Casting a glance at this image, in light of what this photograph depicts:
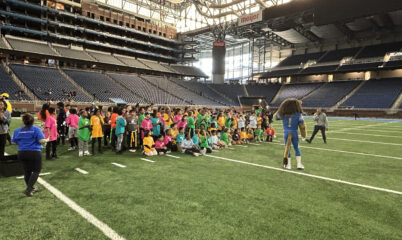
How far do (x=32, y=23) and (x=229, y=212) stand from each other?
50174mm

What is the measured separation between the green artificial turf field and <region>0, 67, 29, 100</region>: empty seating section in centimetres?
2488

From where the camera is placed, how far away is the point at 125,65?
46594 mm

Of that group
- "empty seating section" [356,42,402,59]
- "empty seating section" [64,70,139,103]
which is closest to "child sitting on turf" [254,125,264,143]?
"empty seating section" [64,70,139,103]

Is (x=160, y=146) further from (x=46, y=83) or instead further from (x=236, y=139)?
(x=46, y=83)

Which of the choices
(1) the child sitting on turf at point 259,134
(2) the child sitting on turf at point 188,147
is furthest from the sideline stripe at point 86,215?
(1) the child sitting on turf at point 259,134

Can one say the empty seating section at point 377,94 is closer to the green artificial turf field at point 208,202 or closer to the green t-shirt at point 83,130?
the green artificial turf field at point 208,202

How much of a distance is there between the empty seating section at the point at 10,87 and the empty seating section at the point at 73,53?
10.7 meters

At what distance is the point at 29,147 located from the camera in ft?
15.9

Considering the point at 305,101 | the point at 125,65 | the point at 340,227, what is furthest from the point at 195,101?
the point at 340,227

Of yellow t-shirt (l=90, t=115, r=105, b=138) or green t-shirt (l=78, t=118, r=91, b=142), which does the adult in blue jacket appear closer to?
green t-shirt (l=78, t=118, r=91, b=142)

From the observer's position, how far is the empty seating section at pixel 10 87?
87.5 ft

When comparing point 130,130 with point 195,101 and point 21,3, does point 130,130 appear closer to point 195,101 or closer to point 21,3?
point 195,101

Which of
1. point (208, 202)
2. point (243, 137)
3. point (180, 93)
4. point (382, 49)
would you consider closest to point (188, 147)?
point (243, 137)

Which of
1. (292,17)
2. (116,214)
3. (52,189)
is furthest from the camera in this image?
(292,17)
